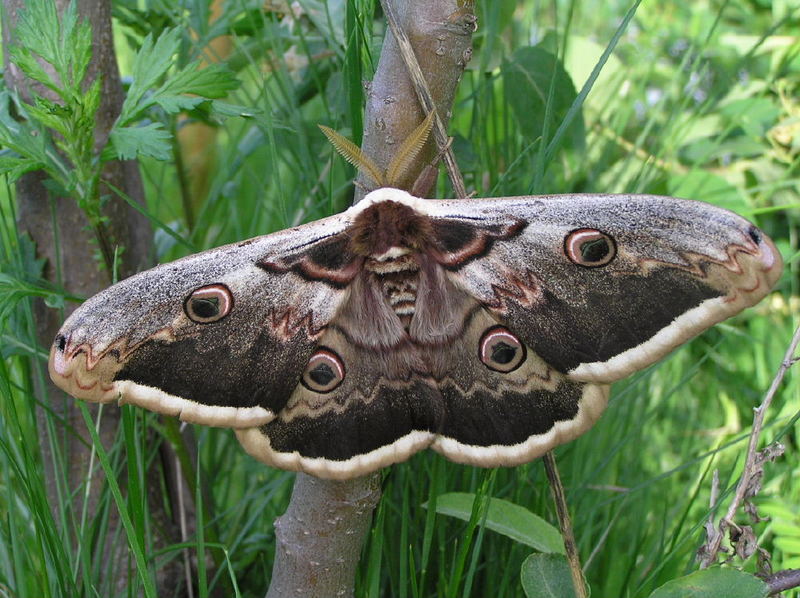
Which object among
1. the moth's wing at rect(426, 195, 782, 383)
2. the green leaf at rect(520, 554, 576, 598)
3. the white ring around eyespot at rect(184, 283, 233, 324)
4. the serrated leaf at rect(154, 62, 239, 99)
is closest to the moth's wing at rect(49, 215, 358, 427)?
the white ring around eyespot at rect(184, 283, 233, 324)

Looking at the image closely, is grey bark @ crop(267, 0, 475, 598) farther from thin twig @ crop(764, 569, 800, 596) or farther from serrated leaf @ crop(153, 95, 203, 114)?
thin twig @ crop(764, 569, 800, 596)

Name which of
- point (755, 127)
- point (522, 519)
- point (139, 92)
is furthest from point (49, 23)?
point (755, 127)

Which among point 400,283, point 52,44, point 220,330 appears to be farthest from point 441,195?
point 52,44

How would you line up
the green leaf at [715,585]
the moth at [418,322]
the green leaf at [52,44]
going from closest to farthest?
the green leaf at [715,585] → the moth at [418,322] → the green leaf at [52,44]

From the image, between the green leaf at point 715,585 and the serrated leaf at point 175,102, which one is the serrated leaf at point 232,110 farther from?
the green leaf at point 715,585

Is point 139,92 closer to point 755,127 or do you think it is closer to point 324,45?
point 324,45

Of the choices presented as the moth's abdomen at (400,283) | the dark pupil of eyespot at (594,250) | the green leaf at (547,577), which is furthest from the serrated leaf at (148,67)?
the green leaf at (547,577)

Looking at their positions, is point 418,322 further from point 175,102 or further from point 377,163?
point 175,102
